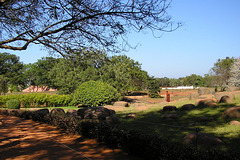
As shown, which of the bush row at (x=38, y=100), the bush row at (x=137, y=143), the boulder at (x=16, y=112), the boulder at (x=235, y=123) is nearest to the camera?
the bush row at (x=137, y=143)

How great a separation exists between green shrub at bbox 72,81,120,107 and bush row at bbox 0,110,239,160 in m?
11.7

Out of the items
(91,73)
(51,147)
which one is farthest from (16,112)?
(91,73)

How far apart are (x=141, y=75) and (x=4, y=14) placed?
44127 millimetres

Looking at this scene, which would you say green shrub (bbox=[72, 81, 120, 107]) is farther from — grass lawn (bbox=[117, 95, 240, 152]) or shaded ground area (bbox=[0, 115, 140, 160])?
grass lawn (bbox=[117, 95, 240, 152])

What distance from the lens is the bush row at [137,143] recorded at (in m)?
5.26

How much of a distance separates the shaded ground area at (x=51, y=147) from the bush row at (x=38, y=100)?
1398cm

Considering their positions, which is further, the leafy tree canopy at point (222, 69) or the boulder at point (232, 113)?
the leafy tree canopy at point (222, 69)

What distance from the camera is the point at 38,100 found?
25281mm

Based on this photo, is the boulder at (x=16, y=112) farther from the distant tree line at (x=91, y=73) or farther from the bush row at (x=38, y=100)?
the bush row at (x=38, y=100)

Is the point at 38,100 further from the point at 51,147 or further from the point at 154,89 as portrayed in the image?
the point at 154,89

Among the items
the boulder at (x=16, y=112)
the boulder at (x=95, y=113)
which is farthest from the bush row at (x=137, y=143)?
the boulder at (x=16, y=112)

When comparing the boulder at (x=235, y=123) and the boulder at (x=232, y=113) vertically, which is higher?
the boulder at (x=232, y=113)

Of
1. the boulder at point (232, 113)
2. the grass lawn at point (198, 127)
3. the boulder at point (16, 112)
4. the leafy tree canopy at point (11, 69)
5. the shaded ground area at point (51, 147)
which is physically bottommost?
the shaded ground area at point (51, 147)

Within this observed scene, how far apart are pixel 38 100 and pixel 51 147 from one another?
1816 cm
